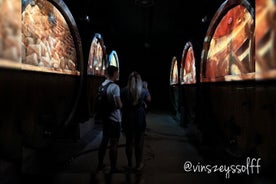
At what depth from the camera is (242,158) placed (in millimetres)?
4215

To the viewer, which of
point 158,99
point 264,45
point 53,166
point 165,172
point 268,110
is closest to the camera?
point 264,45

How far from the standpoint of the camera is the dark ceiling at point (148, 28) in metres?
7.55

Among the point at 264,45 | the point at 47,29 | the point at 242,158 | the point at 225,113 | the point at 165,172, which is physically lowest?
the point at 165,172

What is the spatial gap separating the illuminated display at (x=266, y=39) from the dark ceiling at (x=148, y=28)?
341 cm

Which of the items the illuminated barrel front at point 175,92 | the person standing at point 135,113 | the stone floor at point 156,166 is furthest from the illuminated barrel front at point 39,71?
the illuminated barrel front at point 175,92

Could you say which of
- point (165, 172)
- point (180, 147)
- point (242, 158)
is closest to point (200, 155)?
point (180, 147)

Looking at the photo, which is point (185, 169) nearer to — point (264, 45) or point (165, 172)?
point (165, 172)

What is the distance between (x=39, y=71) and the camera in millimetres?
4777

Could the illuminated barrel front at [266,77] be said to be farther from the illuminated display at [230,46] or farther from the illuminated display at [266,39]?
the illuminated display at [230,46]

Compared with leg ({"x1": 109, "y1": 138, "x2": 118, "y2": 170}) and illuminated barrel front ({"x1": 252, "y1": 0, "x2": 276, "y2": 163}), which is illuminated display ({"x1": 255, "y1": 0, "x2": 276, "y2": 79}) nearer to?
illuminated barrel front ({"x1": 252, "y1": 0, "x2": 276, "y2": 163})

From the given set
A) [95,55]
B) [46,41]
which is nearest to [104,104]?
[46,41]

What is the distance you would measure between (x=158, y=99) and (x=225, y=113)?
15505 millimetres

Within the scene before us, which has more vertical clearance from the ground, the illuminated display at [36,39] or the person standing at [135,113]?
the illuminated display at [36,39]

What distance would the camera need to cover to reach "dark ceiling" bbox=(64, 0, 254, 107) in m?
7.55
